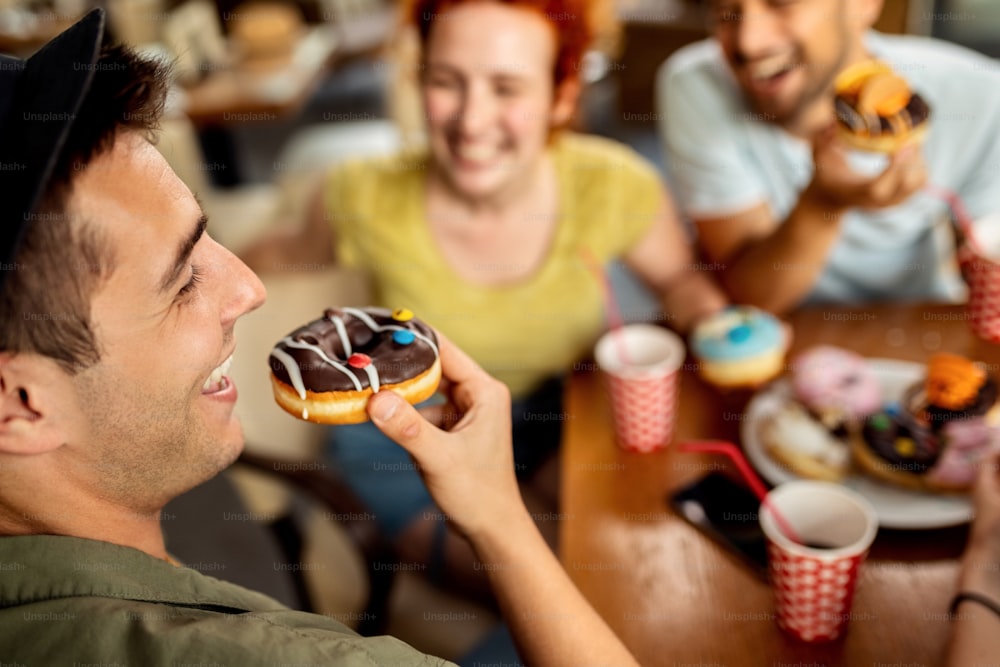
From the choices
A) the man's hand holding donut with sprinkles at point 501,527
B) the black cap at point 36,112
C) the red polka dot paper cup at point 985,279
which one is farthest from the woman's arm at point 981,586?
the black cap at point 36,112

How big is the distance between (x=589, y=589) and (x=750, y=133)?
1.35 metres

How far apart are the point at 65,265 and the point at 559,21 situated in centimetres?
140

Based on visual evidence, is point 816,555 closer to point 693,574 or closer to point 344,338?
point 693,574

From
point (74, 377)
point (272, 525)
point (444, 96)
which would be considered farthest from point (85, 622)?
point (444, 96)

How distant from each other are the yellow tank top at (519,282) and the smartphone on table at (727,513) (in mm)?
627

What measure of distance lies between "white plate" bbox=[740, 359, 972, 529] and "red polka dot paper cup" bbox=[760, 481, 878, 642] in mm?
160

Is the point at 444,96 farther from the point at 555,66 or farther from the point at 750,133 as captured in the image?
the point at 750,133

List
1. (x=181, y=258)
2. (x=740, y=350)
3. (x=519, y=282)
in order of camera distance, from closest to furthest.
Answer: (x=181, y=258), (x=740, y=350), (x=519, y=282)

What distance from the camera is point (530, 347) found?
2.03 meters

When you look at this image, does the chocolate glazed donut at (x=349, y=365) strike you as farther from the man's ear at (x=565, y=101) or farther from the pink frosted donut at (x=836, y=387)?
the man's ear at (x=565, y=101)

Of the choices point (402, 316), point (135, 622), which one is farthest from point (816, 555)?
point (135, 622)

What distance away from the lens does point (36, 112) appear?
2.53 feet

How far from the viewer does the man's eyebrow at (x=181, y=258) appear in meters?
0.88

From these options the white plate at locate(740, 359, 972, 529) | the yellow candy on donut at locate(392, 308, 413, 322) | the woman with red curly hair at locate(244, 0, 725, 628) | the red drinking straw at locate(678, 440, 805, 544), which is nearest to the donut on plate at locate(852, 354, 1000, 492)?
the white plate at locate(740, 359, 972, 529)
